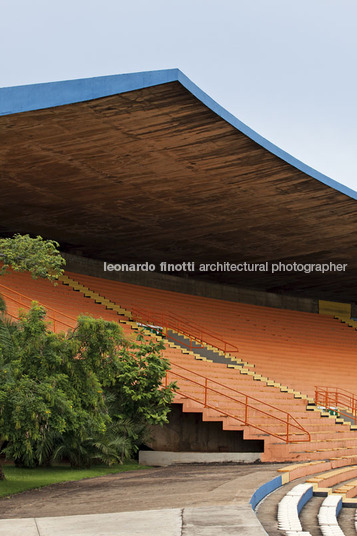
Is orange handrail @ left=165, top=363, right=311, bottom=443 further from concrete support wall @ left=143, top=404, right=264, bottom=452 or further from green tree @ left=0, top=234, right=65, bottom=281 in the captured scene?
green tree @ left=0, top=234, right=65, bottom=281

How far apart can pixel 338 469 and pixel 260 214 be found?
32.9 feet

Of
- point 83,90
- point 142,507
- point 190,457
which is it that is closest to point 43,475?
point 190,457

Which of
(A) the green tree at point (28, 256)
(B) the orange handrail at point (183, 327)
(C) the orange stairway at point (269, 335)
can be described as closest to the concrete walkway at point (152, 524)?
(A) the green tree at point (28, 256)

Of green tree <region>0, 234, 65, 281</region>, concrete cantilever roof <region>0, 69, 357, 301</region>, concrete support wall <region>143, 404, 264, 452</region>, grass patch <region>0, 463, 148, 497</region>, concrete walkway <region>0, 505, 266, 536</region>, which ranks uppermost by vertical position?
concrete cantilever roof <region>0, 69, 357, 301</region>

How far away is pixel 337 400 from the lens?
24.6m

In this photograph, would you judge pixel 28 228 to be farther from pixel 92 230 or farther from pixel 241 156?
pixel 241 156

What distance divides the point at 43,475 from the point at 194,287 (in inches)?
816

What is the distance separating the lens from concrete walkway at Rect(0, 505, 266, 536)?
6699 mm

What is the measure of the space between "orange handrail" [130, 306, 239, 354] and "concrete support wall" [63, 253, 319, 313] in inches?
159

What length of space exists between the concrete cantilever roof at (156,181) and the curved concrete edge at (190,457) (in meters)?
7.22

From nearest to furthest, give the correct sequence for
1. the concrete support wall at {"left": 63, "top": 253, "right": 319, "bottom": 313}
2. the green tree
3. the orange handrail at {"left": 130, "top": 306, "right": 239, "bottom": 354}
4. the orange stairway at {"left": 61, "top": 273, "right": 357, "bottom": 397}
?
the green tree
the orange handrail at {"left": 130, "top": 306, "right": 239, "bottom": 354}
the orange stairway at {"left": 61, "top": 273, "right": 357, "bottom": 397}
the concrete support wall at {"left": 63, "top": 253, "right": 319, "bottom": 313}

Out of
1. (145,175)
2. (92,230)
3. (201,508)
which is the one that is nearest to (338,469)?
(201,508)

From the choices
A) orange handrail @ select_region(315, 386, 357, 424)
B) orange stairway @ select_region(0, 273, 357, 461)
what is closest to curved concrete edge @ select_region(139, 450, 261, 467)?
orange stairway @ select_region(0, 273, 357, 461)

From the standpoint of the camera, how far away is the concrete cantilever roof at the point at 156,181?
14984 millimetres
